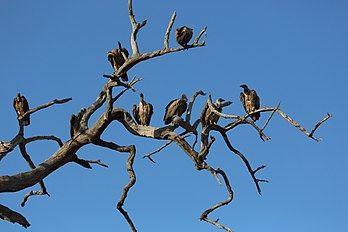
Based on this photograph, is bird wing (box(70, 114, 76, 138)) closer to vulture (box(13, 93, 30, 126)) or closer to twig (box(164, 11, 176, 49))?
vulture (box(13, 93, 30, 126))

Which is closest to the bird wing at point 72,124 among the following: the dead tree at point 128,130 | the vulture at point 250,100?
the dead tree at point 128,130

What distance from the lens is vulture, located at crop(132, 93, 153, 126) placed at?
928 centimetres

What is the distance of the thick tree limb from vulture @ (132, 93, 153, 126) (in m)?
2.01

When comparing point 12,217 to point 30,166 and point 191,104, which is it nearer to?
point 30,166

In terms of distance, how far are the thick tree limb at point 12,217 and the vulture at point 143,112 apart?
6.61ft

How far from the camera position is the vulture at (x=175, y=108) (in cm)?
923

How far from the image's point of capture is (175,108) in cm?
923

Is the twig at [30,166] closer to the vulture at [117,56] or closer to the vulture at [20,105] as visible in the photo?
the vulture at [20,105]

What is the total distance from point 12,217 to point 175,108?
2490 millimetres

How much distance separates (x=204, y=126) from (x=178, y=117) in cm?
34

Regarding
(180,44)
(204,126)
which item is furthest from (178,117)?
(180,44)

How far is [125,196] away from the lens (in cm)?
866

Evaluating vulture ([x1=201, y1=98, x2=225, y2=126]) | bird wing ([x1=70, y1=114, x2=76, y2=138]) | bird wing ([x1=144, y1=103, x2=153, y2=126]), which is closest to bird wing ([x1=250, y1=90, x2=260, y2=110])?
vulture ([x1=201, y1=98, x2=225, y2=126])

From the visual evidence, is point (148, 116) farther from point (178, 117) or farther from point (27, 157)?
point (27, 157)
